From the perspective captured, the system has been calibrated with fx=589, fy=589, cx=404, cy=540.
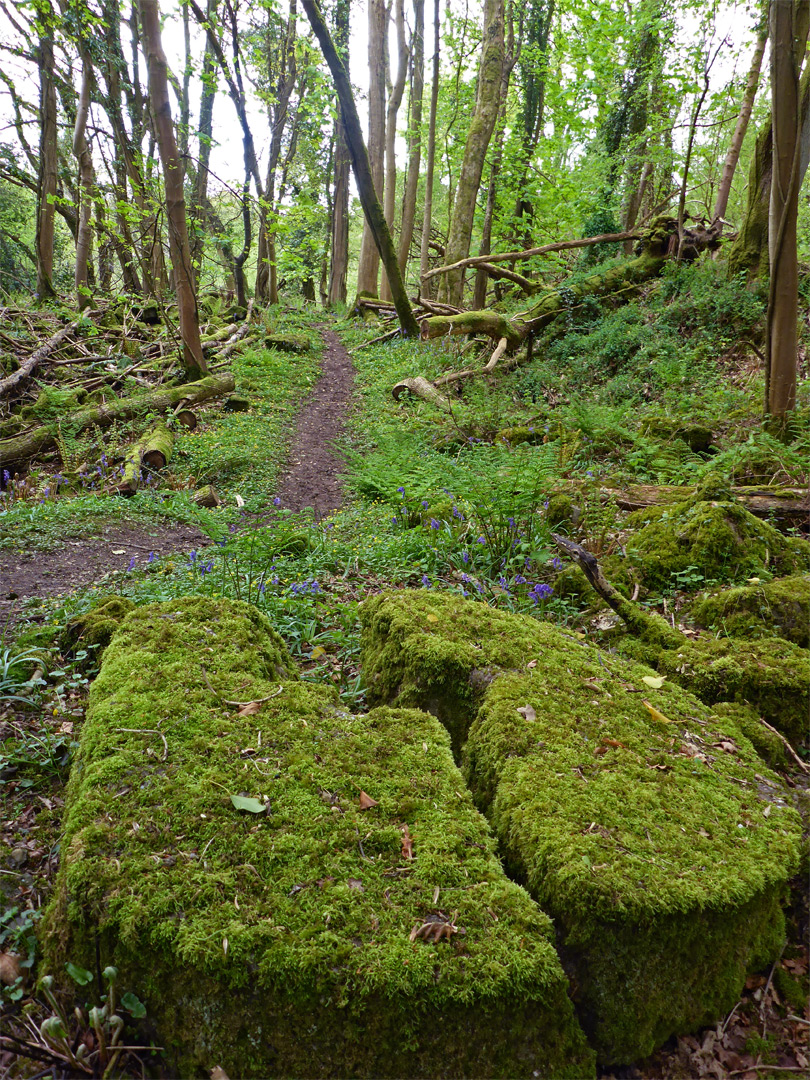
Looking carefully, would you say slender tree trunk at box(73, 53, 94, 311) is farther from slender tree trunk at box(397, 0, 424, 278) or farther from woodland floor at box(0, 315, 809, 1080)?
woodland floor at box(0, 315, 809, 1080)

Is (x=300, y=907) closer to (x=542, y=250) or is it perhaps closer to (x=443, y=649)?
(x=443, y=649)

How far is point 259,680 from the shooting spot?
243cm

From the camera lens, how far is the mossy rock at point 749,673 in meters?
2.71

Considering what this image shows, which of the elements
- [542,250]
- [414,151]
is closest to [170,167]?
[542,250]

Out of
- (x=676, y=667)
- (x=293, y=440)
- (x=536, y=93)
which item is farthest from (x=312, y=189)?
(x=676, y=667)

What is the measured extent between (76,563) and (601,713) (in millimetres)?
4341

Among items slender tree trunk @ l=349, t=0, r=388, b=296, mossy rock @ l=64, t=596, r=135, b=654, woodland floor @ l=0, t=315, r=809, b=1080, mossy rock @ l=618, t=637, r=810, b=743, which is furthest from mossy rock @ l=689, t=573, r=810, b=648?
slender tree trunk @ l=349, t=0, r=388, b=296

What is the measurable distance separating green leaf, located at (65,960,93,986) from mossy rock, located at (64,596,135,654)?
1.85 m

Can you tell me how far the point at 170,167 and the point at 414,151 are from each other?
42.0 feet

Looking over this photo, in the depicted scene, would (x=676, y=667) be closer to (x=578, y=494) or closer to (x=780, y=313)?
(x=578, y=494)

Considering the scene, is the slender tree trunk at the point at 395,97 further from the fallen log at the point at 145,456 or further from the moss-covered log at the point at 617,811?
the moss-covered log at the point at 617,811

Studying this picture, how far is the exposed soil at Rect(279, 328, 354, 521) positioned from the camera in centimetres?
742

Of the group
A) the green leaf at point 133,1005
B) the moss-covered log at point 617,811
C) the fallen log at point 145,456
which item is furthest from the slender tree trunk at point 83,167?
the green leaf at point 133,1005

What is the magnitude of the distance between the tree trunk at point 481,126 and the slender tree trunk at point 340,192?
10211 mm
